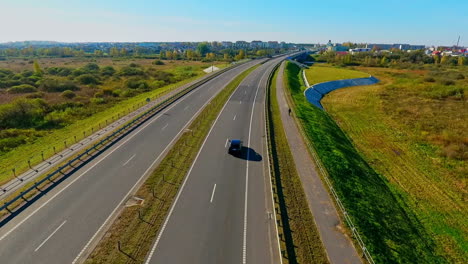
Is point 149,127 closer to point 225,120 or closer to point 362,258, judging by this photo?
point 225,120

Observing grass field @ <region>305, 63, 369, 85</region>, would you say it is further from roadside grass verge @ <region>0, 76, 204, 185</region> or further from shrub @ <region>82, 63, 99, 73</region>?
shrub @ <region>82, 63, 99, 73</region>

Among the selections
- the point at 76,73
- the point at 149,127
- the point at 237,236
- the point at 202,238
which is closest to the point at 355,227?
the point at 237,236

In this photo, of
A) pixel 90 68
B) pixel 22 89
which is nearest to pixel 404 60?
pixel 90 68

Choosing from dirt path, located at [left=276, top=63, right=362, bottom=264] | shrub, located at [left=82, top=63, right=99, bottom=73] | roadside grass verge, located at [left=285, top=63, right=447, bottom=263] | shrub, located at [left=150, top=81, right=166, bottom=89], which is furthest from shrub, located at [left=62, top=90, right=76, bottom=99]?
roadside grass verge, located at [left=285, top=63, right=447, bottom=263]

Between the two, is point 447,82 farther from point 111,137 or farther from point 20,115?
point 20,115

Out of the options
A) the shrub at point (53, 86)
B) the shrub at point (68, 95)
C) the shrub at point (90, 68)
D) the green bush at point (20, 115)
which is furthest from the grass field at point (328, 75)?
the shrub at point (90, 68)

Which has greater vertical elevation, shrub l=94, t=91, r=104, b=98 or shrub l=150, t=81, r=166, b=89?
shrub l=150, t=81, r=166, b=89
